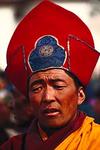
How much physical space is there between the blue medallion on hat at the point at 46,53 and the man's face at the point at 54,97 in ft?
0.16

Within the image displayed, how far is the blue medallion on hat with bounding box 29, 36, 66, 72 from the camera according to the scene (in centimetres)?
391

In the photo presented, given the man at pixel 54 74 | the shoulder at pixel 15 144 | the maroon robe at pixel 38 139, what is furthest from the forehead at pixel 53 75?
the shoulder at pixel 15 144

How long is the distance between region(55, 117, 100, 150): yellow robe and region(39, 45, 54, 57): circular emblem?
477mm

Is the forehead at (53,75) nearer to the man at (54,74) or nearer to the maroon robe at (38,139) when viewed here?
the man at (54,74)

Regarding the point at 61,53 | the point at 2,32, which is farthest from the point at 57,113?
the point at 2,32

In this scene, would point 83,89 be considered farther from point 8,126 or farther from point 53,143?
point 8,126

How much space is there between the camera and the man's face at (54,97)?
150 inches

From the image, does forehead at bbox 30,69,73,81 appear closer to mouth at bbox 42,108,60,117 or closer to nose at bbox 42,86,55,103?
nose at bbox 42,86,55,103

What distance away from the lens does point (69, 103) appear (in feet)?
12.6

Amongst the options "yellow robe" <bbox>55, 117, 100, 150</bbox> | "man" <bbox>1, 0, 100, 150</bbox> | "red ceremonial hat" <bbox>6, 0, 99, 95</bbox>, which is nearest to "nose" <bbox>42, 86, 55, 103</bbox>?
"man" <bbox>1, 0, 100, 150</bbox>

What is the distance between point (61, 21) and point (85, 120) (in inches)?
24.4

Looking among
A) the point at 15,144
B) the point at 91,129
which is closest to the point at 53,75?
the point at 91,129

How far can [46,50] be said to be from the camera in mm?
3938

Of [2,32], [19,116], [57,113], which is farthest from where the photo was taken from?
[2,32]
